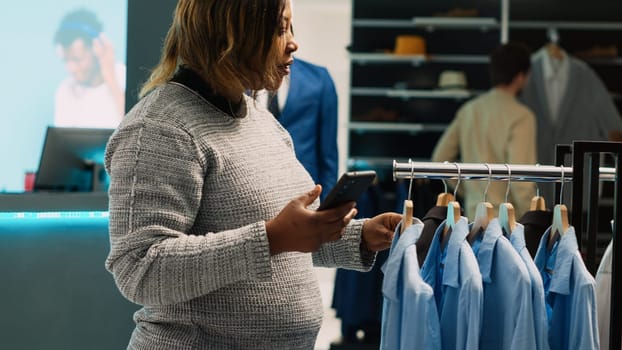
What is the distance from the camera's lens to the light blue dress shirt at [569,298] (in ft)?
5.61

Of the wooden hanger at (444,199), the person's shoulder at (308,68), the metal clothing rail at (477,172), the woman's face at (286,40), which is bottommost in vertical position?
the wooden hanger at (444,199)

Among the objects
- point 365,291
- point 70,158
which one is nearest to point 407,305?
point 70,158

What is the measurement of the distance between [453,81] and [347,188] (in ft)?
18.0

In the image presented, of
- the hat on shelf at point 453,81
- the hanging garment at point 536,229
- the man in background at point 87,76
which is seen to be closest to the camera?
the hanging garment at point 536,229

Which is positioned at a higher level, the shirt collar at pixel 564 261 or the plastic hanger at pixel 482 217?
the plastic hanger at pixel 482 217

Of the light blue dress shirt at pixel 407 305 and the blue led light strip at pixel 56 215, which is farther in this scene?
the blue led light strip at pixel 56 215

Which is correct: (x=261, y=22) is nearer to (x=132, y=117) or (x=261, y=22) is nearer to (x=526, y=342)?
(x=132, y=117)

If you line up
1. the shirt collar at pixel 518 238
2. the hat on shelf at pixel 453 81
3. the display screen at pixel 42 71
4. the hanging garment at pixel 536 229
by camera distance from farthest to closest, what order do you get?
the hat on shelf at pixel 453 81 → the display screen at pixel 42 71 → the hanging garment at pixel 536 229 → the shirt collar at pixel 518 238

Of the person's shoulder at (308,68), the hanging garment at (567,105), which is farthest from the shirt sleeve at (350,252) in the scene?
the hanging garment at (567,105)

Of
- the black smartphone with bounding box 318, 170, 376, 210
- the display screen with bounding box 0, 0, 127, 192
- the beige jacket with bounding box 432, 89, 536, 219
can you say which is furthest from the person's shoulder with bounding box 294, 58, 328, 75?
the black smartphone with bounding box 318, 170, 376, 210

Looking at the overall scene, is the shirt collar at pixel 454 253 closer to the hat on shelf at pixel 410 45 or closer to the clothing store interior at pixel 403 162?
the clothing store interior at pixel 403 162

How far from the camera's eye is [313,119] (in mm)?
3834

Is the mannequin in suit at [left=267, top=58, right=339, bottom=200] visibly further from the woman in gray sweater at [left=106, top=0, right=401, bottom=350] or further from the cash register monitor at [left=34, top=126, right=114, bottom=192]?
the woman in gray sweater at [left=106, top=0, right=401, bottom=350]

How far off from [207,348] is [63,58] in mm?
4500
